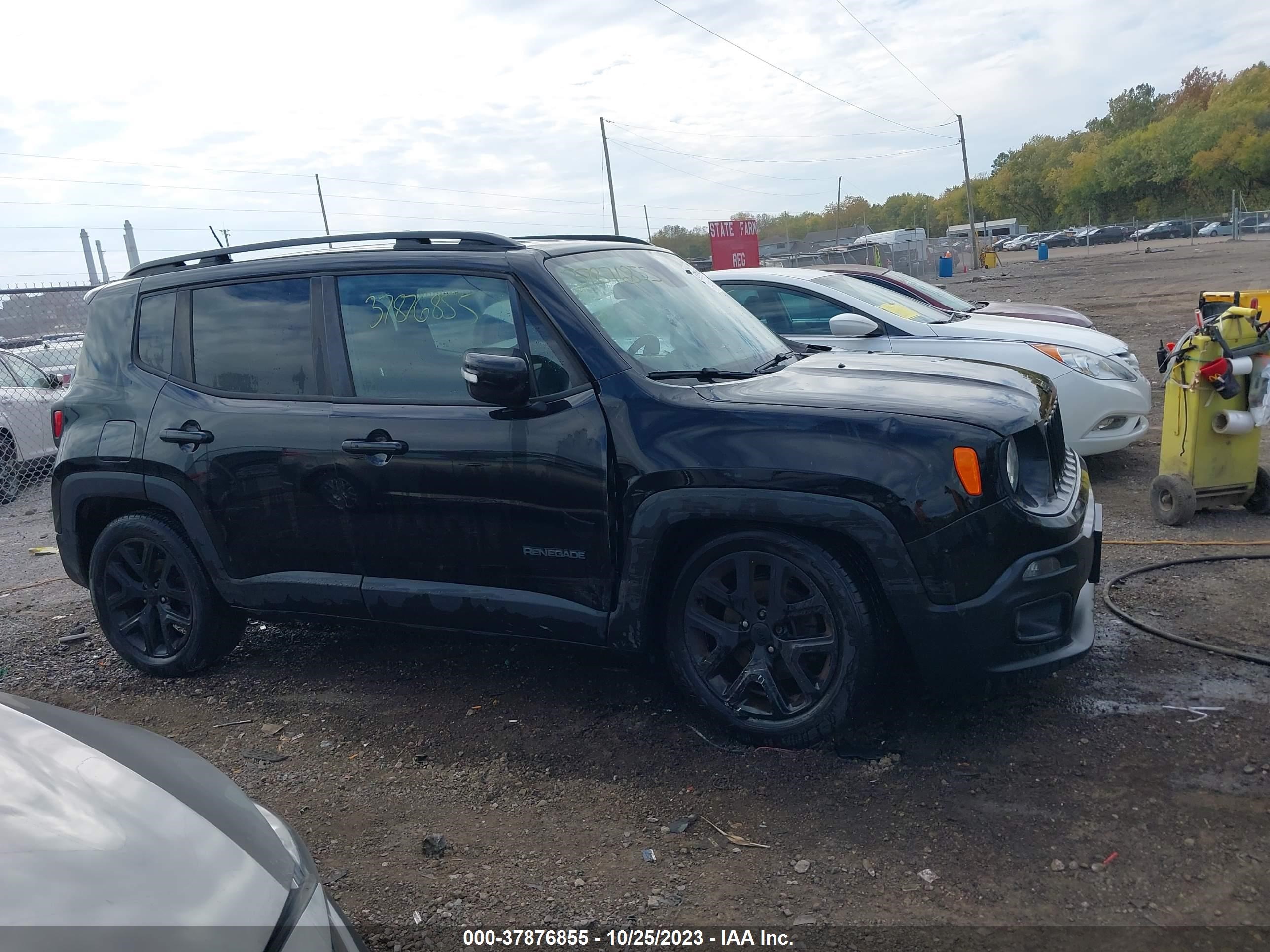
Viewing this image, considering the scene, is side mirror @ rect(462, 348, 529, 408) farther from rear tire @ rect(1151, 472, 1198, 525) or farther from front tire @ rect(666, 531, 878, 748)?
rear tire @ rect(1151, 472, 1198, 525)

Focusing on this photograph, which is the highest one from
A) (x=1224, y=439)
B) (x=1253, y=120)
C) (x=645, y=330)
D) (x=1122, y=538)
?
(x=1253, y=120)

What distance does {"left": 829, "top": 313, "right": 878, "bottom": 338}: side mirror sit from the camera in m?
7.34

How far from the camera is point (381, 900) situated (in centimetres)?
312

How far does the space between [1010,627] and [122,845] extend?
8.78 feet

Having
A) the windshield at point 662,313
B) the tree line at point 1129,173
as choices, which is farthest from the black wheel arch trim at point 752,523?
the tree line at point 1129,173

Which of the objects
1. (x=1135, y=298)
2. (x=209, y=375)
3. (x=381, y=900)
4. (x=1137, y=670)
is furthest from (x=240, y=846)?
(x=1135, y=298)

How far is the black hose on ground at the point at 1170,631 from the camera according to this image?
4.23m

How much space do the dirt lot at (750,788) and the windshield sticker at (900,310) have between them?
3.45m

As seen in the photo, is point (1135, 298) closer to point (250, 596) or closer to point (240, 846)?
point (250, 596)

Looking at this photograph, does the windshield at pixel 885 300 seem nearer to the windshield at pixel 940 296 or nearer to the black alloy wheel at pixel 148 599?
the windshield at pixel 940 296

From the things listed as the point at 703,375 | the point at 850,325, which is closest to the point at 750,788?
the point at 703,375

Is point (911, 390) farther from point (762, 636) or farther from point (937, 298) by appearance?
point (937, 298)

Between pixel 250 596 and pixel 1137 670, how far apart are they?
3766mm

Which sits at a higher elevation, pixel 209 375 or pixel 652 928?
pixel 209 375
